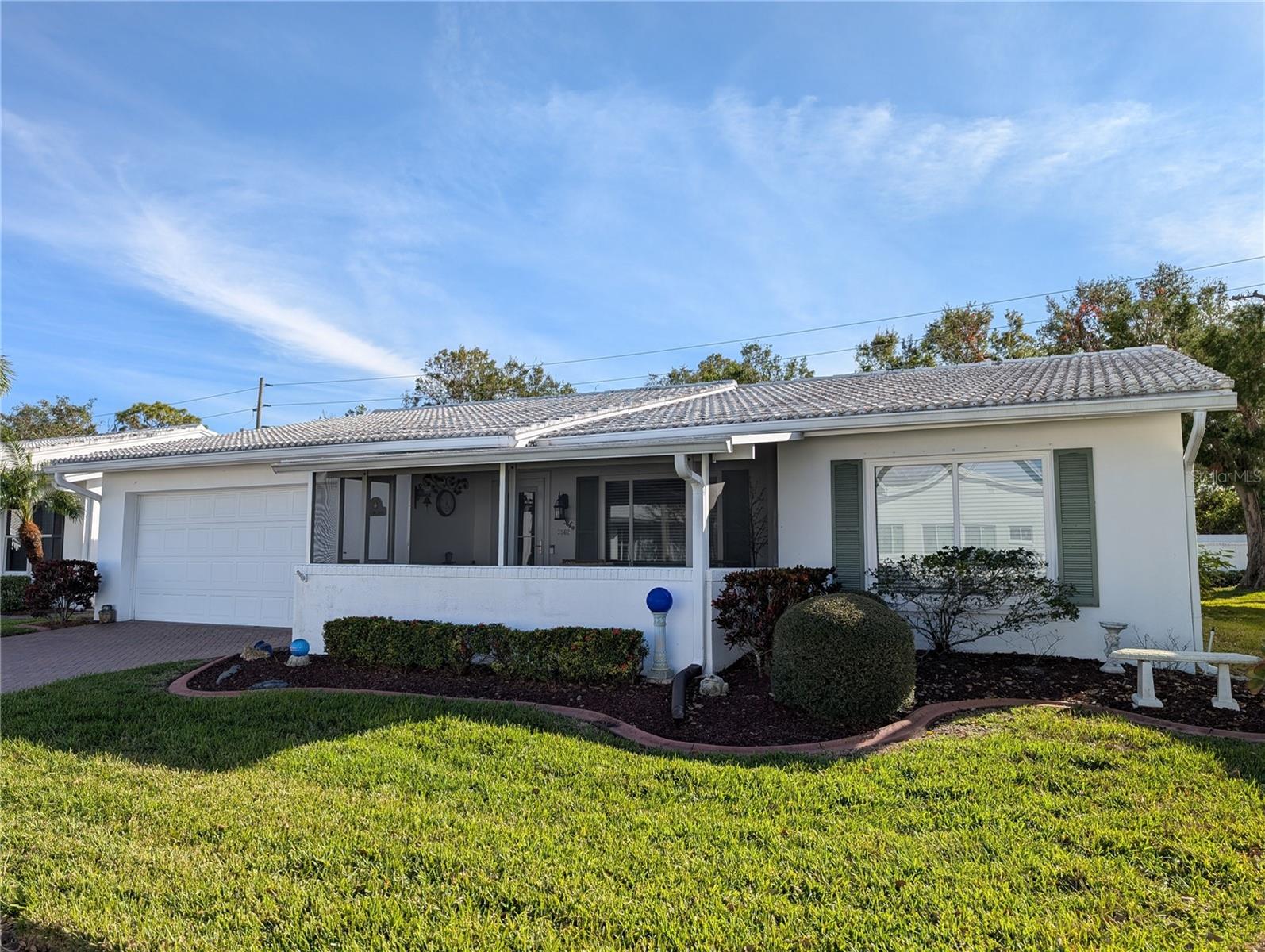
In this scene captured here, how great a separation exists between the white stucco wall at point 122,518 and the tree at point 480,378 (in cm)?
2109

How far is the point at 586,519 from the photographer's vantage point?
12.6m

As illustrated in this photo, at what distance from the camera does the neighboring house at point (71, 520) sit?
14.7m

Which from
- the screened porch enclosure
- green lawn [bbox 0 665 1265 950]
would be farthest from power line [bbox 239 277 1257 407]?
green lawn [bbox 0 665 1265 950]

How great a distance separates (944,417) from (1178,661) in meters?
3.24

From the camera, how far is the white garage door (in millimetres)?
12539

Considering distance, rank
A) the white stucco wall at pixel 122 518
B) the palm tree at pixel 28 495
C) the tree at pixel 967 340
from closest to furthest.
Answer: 1. the white stucco wall at pixel 122 518
2. the palm tree at pixel 28 495
3. the tree at pixel 967 340

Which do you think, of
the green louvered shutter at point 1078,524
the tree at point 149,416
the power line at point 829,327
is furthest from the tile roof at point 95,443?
the tree at point 149,416

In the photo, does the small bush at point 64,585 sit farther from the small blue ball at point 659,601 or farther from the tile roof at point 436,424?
the small blue ball at point 659,601

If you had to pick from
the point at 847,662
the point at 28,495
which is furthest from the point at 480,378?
the point at 847,662

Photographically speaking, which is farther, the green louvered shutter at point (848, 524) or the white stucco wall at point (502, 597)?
the green louvered shutter at point (848, 524)

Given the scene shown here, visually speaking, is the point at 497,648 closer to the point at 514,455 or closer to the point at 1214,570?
the point at 514,455

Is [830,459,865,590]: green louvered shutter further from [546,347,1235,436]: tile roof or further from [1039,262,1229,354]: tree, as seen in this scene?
[1039,262,1229,354]: tree

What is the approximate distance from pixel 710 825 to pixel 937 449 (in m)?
6.32

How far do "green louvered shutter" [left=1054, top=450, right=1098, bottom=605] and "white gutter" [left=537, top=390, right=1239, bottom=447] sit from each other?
558mm
